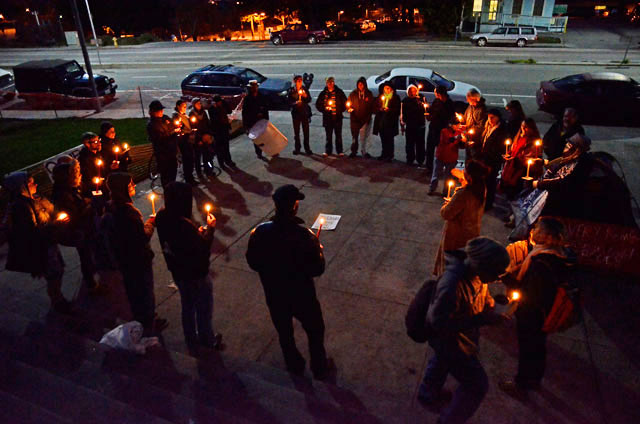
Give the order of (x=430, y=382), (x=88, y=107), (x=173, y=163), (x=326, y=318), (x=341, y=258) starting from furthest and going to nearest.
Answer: (x=88, y=107) → (x=173, y=163) → (x=341, y=258) → (x=326, y=318) → (x=430, y=382)

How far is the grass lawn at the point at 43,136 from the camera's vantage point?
1239cm

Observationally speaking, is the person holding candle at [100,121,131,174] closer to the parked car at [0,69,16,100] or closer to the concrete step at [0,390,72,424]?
the concrete step at [0,390,72,424]

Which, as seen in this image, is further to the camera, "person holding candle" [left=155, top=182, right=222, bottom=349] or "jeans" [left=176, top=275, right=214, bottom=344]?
"jeans" [left=176, top=275, right=214, bottom=344]

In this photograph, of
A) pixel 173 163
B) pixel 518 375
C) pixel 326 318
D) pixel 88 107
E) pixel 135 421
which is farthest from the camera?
pixel 88 107

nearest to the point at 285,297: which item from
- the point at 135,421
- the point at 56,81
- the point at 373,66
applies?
the point at 135,421

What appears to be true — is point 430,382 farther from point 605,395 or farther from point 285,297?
point 605,395

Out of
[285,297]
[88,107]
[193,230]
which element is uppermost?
[193,230]

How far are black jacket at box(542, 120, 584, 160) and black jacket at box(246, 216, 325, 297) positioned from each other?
5215mm

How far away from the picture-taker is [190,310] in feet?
14.9

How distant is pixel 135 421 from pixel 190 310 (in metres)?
1.41

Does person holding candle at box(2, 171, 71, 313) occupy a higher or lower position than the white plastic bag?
higher

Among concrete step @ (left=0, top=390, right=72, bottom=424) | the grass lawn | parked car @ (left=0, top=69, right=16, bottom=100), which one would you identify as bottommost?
the grass lawn

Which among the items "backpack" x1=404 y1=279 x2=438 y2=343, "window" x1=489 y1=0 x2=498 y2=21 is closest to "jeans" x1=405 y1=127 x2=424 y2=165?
"backpack" x1=404 y1=279 x2=438 y2=343

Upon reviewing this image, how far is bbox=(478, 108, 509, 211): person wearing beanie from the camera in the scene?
7.26m
